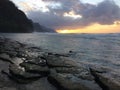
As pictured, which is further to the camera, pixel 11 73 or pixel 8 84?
pixel 11 73

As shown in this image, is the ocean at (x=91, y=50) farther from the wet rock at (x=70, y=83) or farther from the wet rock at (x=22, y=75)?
the wet rock at (x=22, y=75)

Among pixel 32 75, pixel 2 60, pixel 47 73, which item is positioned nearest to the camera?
pixel 32 75

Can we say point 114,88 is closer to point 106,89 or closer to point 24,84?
point 106,89

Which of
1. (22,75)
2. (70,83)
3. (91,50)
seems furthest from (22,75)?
(91,50)

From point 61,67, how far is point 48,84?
5203mm

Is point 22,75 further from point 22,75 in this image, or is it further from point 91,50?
point 91,50

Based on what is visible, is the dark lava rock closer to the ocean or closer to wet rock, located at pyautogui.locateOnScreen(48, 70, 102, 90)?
wet rock, located at pyautogui.locateOnScreen(48, 70, 102, 90)

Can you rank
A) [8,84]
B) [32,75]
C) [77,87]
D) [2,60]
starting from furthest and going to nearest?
[2,60], [32,75], [8,84], [77,87]

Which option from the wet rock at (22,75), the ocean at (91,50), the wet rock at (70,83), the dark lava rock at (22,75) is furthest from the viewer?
the ocean at (91,50)

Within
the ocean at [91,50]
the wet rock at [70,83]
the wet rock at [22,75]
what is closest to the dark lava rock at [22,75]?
the wet rock at [22,75]

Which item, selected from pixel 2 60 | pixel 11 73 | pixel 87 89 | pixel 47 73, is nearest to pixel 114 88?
pixel 87 89

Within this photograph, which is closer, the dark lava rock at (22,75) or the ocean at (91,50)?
the dark lava rock at (22,75)

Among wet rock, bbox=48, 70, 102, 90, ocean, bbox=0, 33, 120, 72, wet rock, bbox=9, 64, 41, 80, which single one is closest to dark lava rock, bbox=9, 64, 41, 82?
wet rock, bbox=9, 64, 41, 80

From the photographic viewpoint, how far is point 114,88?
16.3 metres
